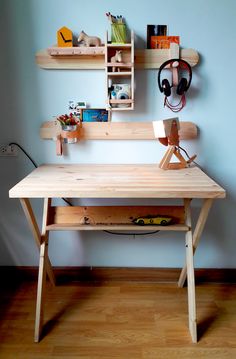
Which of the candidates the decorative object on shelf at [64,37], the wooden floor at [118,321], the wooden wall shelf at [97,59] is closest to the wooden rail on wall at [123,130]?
the wooden wall shelf at [97,59]

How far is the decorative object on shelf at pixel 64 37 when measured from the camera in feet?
5.06

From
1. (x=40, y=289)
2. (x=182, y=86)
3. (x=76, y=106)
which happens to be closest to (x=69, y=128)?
(x=76, y=106)

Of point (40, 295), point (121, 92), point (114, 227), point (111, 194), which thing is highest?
point (121, 92)

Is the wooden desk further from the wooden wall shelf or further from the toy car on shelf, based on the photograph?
the wooden wall shelf

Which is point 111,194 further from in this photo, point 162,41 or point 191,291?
point 162,41

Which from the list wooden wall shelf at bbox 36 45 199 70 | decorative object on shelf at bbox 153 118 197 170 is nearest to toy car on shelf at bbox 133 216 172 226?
decorative object on shelf at bbox 153 118 197 170

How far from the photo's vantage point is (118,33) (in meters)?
1.52

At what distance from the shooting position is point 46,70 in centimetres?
165

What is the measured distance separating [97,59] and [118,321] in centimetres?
146

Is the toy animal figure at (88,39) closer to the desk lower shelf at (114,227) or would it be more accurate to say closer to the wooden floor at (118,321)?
the desk lower shelf at (114,227)

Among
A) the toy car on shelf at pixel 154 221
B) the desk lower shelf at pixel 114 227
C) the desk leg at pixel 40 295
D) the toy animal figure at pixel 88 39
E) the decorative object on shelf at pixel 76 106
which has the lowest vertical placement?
the desk leg at pixel 40 295

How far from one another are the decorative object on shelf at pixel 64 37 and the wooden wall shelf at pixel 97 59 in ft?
0.20

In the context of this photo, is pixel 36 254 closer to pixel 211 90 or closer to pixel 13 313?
pixel 13 313

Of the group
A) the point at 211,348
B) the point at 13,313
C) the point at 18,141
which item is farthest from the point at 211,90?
the point at 13,313
